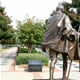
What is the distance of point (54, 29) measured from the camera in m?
7.13

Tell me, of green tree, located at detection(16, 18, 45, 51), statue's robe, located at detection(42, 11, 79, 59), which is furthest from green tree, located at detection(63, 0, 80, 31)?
statue's robe, located at detection(42, 11, 79, 59)

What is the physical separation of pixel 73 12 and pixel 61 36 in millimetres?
17408

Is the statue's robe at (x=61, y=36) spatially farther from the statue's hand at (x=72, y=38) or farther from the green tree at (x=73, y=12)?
the green tree at (x=73, y=12)

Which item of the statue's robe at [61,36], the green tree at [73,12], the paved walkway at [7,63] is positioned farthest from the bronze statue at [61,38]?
the green tree at [73,12]

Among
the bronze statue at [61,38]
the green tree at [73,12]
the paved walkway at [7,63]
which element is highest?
the green tree at [73,12]

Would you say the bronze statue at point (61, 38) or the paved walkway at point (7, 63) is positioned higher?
the bronze statue at point (61, 38)

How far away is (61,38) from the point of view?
704cm

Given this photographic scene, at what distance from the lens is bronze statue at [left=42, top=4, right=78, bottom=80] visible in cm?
689

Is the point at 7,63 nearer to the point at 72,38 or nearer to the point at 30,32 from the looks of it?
the point at 30,32

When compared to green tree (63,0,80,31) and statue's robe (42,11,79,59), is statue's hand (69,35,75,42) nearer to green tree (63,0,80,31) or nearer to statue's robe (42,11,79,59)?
statue's robe (42,11,79,59)

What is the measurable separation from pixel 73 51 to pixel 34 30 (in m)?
14.9

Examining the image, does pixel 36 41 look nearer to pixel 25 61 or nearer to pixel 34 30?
pixel 34 30

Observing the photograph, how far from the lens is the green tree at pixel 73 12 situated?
900 inches

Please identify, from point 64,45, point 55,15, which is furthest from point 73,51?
point 55,15
